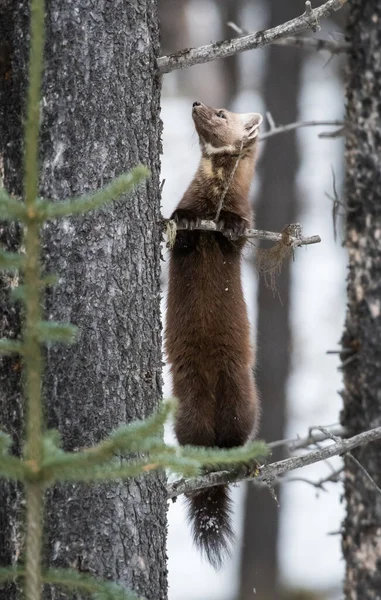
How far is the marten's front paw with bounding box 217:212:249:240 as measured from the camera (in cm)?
446

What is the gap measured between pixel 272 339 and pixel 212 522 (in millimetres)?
6255

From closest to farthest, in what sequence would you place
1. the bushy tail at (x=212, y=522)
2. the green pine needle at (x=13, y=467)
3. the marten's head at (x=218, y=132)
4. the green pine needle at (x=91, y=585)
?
1. the green pine needle at (x=13, y=467)
2. the green pine needle at (x=91, y=585)
3. the bushy tail at (x=212, y=522)
4. the marten's head at (x=218, y=132)

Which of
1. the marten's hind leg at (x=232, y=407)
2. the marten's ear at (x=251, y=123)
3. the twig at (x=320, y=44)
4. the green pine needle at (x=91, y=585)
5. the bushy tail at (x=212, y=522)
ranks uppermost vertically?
the twig at (x=320, y=44)

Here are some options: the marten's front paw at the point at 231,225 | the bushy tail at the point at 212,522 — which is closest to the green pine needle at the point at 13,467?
the marten's front paw at the point at 231,225

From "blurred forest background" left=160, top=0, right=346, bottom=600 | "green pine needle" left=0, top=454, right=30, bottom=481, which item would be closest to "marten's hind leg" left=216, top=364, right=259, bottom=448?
"green pine needle" left=0, top=454, right=30, bottom=481

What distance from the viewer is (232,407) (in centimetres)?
490

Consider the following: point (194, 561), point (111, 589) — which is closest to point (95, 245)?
point (111, 589)

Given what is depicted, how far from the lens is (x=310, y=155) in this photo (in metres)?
13.9

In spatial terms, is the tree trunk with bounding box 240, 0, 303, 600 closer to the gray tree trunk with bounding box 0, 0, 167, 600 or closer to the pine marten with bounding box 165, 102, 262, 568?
the pine marten with bounding box 165, 102, 262, 568

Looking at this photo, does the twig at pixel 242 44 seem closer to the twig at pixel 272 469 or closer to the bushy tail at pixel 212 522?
the twig at pixel 272 469

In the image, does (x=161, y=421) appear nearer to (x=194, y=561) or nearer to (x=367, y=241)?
(x=367, y=241)

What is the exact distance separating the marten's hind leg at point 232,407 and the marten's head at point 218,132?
1.20m

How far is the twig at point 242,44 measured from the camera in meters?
3.65

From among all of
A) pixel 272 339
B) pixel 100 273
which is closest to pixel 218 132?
pixel 100 273
